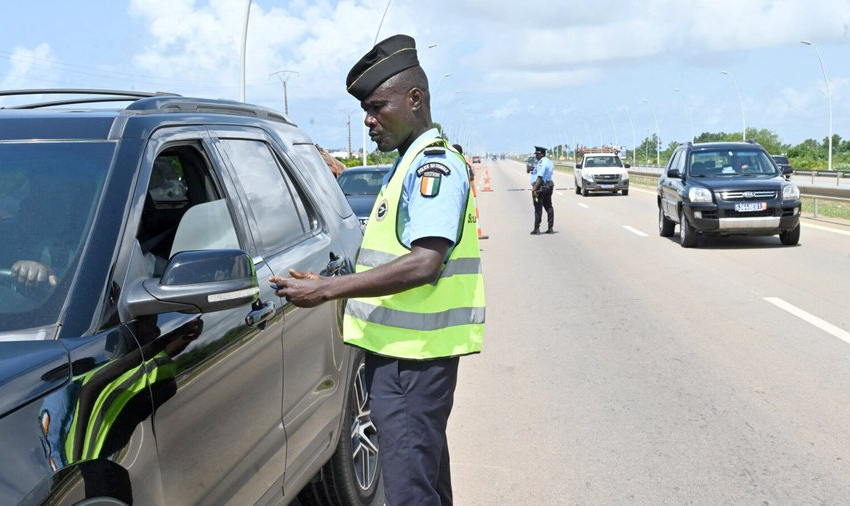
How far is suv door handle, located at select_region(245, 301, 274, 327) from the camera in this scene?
119 inches

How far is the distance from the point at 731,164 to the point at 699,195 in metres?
1.44

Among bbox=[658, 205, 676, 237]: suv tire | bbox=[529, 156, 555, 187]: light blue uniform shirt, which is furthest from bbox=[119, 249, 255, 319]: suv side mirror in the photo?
bbox=[529, 156, 555, 187]: light blue uniform shirt

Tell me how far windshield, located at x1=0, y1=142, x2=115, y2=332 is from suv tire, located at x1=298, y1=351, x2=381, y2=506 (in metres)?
1.66

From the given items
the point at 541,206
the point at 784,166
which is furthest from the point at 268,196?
the point at 541,206

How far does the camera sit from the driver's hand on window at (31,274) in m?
2.50

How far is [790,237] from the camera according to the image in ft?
51.6

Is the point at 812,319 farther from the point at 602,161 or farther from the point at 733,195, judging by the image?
the point at 602,161

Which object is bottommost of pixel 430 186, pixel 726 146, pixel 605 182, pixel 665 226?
pixel 665 226

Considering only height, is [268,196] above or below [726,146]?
below

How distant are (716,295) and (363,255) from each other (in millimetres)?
8459

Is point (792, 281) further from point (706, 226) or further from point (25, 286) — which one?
point (25, 286)

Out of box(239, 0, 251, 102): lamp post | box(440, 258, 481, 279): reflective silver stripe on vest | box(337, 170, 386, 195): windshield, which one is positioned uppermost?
box(239, 0, 251, 102): lamp post

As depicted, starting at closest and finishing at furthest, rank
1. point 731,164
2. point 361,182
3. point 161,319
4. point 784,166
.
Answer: point 161,319 < point 731,164 < point 784,166 < point 361,182

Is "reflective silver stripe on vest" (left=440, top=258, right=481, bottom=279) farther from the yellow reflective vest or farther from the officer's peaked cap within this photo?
the officer's peaked cap
